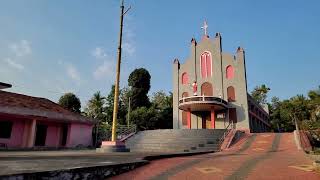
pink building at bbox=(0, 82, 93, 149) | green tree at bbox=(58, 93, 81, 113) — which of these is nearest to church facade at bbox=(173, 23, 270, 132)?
pink building at bbox=(0, 82, 93, 149)

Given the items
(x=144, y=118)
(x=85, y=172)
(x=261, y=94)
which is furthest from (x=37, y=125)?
(x=261, y=94)

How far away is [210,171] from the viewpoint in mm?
8156

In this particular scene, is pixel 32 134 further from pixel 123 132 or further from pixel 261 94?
pixel 261 94

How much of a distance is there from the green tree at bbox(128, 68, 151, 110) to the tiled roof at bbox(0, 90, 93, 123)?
17.1m

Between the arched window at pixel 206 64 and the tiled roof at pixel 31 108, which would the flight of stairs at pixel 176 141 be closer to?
the tiled roof at pixel 31 108

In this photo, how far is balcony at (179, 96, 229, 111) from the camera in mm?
29691

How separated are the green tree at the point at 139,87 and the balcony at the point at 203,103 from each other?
13614 millimetres

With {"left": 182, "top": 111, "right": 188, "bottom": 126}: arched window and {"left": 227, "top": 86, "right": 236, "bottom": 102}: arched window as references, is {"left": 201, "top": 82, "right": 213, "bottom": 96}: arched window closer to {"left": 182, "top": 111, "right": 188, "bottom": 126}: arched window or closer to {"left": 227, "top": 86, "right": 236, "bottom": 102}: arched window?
{"left": 227, "top": 86, "right": 236, "bottom": 102}: arched window

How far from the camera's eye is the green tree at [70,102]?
44656mm

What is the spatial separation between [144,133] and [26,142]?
10.4 meters

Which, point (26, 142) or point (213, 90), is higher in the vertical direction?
point (213, 90)

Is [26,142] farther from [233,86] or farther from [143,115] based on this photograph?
[233,86]

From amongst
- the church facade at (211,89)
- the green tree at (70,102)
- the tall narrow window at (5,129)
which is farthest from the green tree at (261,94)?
the tall narrow window at (5,129)

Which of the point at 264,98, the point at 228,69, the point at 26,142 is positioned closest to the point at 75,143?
the point at 26,142
